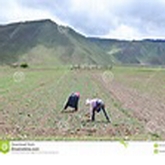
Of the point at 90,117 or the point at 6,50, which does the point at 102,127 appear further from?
the point at 6,50

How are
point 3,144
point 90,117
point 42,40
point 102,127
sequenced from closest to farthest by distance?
point 3,144 < point 102,127 < point 90,117 < point 42,40

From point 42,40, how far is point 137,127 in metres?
157

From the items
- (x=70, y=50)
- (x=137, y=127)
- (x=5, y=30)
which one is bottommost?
(x=137, y=127)

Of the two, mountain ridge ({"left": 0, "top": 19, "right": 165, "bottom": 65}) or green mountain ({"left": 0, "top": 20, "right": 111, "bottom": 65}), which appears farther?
green mountain ({"left": 0, "top": 20, "right": 111, "bottom": 65})

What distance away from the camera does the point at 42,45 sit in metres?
156

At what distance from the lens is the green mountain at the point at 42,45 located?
464ft

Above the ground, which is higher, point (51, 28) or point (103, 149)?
point (51, 28)

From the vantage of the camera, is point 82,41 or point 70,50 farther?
point 82,41

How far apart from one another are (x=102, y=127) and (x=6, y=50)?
144768 mm

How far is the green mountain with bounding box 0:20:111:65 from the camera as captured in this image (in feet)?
464

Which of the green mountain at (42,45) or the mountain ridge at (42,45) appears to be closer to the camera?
the mountain ridge at (42,45)

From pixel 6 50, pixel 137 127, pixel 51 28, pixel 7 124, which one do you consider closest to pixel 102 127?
pixel 137 127

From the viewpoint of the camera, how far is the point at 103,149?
2873 millimetres

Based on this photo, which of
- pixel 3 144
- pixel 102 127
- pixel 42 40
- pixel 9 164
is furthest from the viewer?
pixel 42 40
